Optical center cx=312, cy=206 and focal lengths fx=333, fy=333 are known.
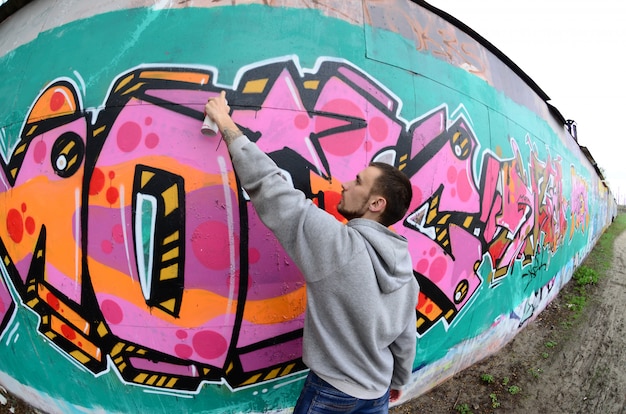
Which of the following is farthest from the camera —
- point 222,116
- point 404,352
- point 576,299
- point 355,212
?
point 576,299

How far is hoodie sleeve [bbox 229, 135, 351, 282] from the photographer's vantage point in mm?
1589

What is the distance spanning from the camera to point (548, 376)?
4219 millimetres

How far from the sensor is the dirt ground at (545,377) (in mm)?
3561

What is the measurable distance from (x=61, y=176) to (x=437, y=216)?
→ 10.8ft

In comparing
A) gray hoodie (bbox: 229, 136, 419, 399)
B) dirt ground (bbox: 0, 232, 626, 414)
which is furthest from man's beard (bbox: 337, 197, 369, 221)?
dirt ground (bbox: 0, 232, 626, 414)

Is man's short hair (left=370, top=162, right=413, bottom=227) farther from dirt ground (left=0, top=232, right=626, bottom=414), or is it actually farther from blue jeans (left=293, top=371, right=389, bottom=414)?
dirt ground (left=0, top=232, right=626, bottom=414)

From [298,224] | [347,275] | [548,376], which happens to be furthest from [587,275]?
[298,224]

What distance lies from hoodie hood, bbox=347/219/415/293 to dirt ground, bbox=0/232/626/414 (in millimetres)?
2281

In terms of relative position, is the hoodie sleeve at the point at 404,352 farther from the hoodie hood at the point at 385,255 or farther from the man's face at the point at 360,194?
the man's face at the point at 360,194

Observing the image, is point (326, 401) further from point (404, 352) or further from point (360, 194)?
point (360, 194)

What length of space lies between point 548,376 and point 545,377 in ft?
0.24

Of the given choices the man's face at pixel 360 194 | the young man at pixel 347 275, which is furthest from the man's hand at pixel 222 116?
the man's face at pixel 360 194

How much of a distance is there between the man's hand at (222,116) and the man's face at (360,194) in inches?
28.2

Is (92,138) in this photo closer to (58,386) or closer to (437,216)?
(58,386)
